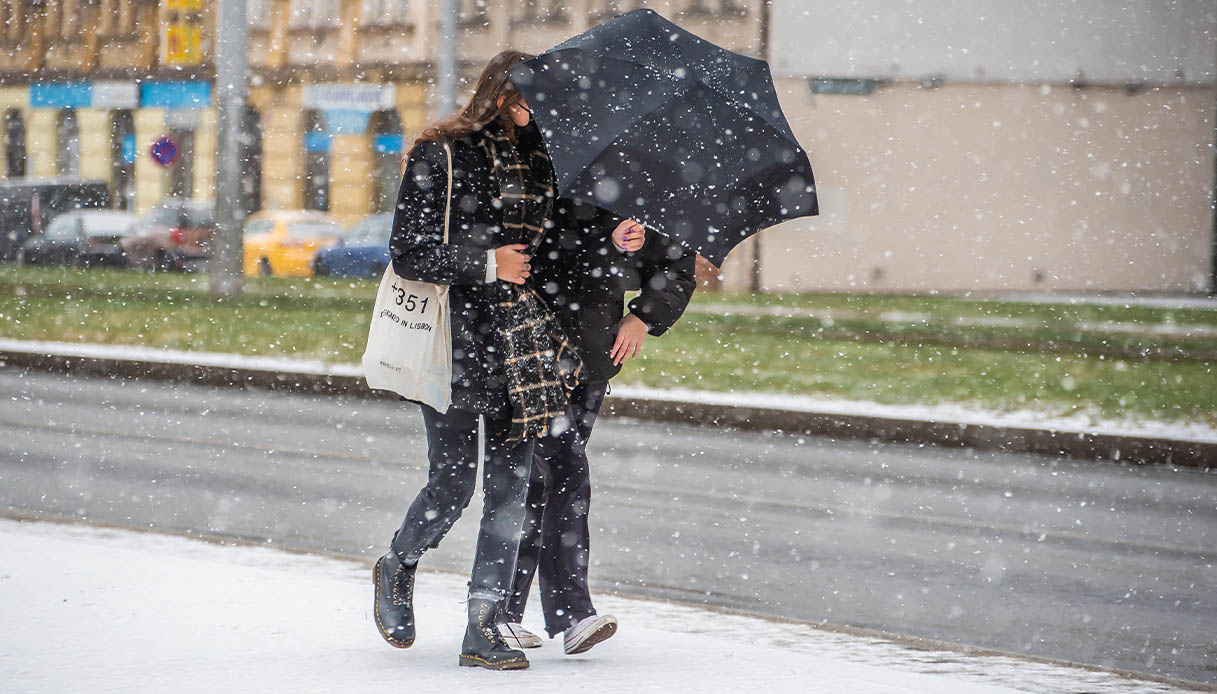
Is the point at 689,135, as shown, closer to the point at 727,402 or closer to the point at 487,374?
the point at 487,374

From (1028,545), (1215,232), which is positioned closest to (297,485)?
(1028,545)

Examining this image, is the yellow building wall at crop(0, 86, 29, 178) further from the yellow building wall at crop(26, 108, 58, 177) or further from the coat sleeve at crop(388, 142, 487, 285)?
the coat sleeve at crop(388, 142, 487, 285)

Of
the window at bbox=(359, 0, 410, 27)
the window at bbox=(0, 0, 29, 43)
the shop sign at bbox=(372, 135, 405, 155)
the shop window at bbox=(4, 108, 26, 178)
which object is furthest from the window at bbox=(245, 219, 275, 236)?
the window at bbox=(0, 0, 29, 43)

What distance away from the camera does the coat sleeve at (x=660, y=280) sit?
443 centimetres

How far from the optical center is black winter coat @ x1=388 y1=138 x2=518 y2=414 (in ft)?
13.2

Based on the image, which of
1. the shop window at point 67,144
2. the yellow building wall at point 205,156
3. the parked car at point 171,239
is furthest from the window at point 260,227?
the shop window at point 67,144

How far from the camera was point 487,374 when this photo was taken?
13.5ft

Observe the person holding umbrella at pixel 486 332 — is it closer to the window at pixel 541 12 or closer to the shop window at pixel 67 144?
the window at pixel 541 12

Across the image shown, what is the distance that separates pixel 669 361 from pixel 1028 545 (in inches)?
304

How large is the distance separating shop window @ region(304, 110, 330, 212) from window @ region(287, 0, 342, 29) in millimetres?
1990

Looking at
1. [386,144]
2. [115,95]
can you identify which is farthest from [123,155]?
[386,144]

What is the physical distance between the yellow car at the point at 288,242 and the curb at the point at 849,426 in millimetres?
18350

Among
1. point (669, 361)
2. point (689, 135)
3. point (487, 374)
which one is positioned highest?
point (689, 135)

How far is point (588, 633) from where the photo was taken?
14.5ft
